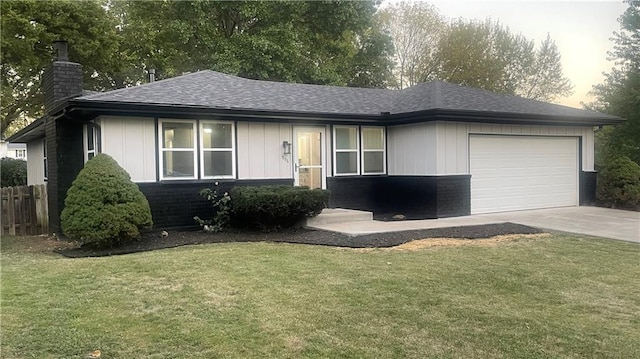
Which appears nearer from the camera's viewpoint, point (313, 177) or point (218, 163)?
point (218, 163)

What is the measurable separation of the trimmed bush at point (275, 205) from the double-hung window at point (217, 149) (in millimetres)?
739

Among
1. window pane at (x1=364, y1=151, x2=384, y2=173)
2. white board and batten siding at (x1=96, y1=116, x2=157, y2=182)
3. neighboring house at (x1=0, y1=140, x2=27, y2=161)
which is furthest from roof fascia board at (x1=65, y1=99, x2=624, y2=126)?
neighboring house at (x1=0, y1=140, x2=27, y2=161)

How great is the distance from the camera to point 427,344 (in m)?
4.03

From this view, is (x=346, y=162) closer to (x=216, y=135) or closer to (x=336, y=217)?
(x=336, y=217)

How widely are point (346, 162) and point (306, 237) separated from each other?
4.29 meters

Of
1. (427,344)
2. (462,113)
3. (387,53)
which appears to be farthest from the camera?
(387,53)

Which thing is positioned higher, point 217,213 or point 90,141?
point 90,141

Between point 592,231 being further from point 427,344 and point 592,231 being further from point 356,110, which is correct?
point 427,344

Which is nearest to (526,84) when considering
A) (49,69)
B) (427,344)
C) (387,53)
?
(387,53)

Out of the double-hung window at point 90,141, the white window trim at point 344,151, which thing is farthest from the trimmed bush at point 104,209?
the white window trim at point 344,151

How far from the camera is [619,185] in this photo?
15289 millimetres

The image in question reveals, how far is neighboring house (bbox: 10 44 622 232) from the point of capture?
10.6 m

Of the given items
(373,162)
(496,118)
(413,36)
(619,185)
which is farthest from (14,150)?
(619,185)

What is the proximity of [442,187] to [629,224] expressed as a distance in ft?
13.9
